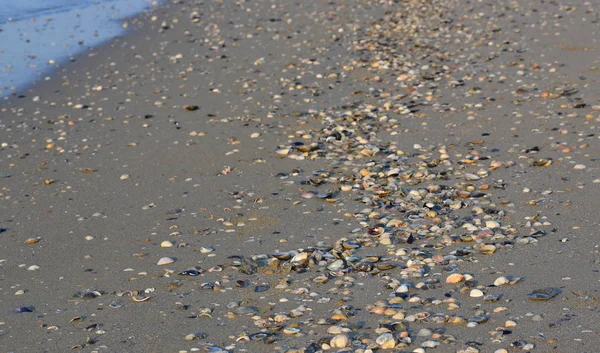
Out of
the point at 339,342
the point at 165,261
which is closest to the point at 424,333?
the point at 339,342

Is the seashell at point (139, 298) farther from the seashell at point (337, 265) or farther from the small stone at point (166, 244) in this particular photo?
the seashell at point (337, 265)

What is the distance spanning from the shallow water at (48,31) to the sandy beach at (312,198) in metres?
0.70

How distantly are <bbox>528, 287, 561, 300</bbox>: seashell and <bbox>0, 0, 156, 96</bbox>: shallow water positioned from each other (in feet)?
31.1

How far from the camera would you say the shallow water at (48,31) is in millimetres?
13328

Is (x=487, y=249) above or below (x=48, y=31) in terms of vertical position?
above

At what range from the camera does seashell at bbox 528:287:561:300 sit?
5.09 metres

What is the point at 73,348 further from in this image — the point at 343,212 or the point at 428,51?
the point at 428,51

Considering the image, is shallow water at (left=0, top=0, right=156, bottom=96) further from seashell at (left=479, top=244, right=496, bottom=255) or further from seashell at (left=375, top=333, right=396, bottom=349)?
seashell at (left=375, top=333, right=396, bottom=349)

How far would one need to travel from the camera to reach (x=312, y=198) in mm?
7277

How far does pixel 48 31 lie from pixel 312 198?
11.6 m

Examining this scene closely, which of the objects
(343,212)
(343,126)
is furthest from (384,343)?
(343,126)

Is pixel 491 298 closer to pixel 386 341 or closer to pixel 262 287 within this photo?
pixel 386 341

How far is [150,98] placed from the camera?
11172 mm

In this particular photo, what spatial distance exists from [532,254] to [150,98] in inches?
274
